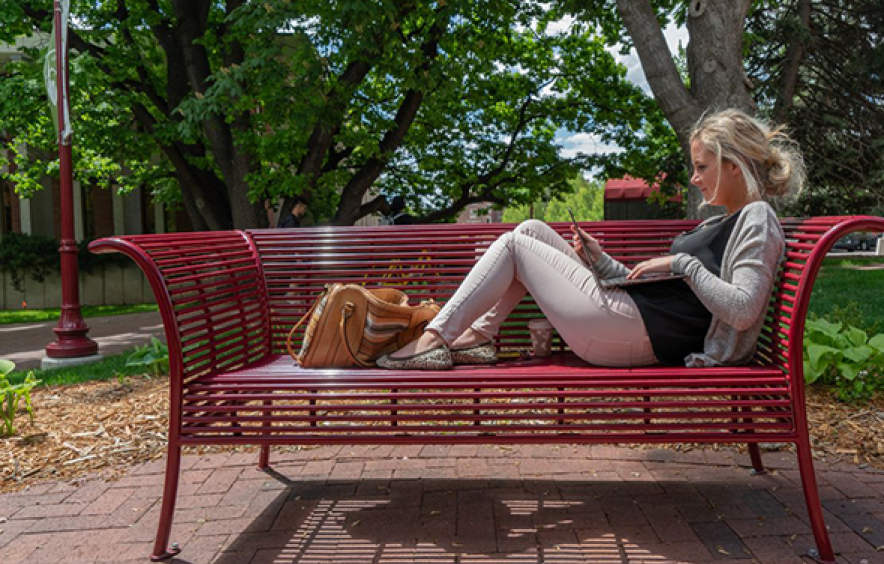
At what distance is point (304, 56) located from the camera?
24.8 feet

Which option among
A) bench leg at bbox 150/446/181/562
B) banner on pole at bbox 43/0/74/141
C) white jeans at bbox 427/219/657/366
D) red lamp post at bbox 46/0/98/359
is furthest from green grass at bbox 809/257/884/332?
banner on pole at bbox 43/0/74/141

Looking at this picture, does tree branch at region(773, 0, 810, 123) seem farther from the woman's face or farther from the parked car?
the parked car

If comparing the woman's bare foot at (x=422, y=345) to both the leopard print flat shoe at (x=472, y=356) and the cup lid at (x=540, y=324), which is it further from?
the cup lid at (x=540, y=324)

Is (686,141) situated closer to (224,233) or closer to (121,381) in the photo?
(224,233)

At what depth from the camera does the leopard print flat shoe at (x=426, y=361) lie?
257 centimetres

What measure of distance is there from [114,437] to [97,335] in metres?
7.00

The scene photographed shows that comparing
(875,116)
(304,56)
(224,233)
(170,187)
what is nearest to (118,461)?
(224,233)

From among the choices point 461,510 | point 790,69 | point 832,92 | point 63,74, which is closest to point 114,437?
point 461,510

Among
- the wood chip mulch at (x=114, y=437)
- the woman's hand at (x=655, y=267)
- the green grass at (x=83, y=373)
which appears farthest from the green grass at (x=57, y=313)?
the woman's hand at (x=655, y=267)

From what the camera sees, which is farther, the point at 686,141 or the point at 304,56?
the point at 304,56

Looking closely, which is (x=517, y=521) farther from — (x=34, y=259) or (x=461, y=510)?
(x=34, y=259)

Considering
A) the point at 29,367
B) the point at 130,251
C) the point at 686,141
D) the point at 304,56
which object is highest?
the point at 304,56

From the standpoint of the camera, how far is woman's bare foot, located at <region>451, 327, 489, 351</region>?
278 centimetres

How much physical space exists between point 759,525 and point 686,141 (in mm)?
2755
